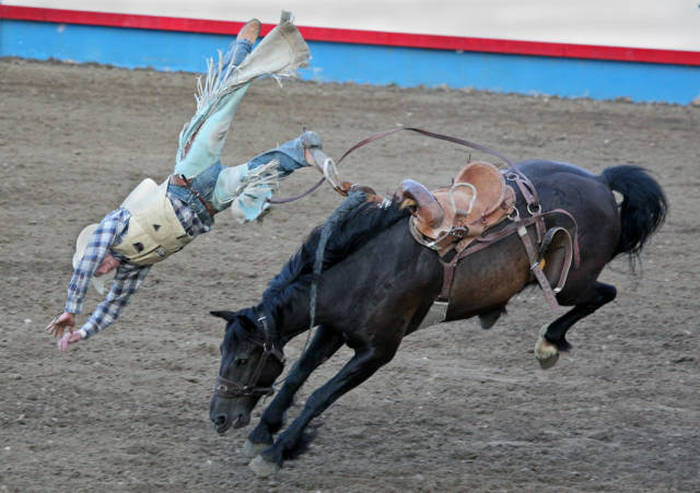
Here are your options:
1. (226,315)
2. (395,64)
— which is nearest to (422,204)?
(226,315)

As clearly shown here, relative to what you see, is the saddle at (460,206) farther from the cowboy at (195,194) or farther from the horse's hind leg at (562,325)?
the horse's hind leg at (562,325)

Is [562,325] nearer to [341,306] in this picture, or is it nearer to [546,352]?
[546,352]

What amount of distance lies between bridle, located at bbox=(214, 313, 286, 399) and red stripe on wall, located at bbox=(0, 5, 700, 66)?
821cm

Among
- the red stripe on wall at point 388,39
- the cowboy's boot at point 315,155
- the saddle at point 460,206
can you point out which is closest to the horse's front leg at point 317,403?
the saddle at point 460,206

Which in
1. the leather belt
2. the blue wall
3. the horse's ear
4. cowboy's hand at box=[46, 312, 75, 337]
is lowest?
cowboy's hand at box=[46, 312, 75, 337]

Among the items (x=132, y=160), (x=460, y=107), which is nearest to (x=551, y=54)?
(x=460, y=107)

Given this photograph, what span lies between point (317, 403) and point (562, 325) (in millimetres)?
1589

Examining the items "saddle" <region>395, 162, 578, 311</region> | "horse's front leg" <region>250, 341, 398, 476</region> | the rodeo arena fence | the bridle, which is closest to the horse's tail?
"saddle" <region>395, 162, 578, 311</region>

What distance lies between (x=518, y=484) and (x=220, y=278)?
9.83ft

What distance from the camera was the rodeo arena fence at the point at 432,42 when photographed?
39.1 feet

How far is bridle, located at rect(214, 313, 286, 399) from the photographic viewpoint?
4.18 metres

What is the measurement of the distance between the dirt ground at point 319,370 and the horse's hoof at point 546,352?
232mm

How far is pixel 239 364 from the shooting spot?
4203mm

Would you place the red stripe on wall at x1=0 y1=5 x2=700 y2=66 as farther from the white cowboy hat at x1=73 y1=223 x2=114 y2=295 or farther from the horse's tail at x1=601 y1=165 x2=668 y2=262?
the white cowboy hat at x1=73 y1=223 x2=114 y2=295
